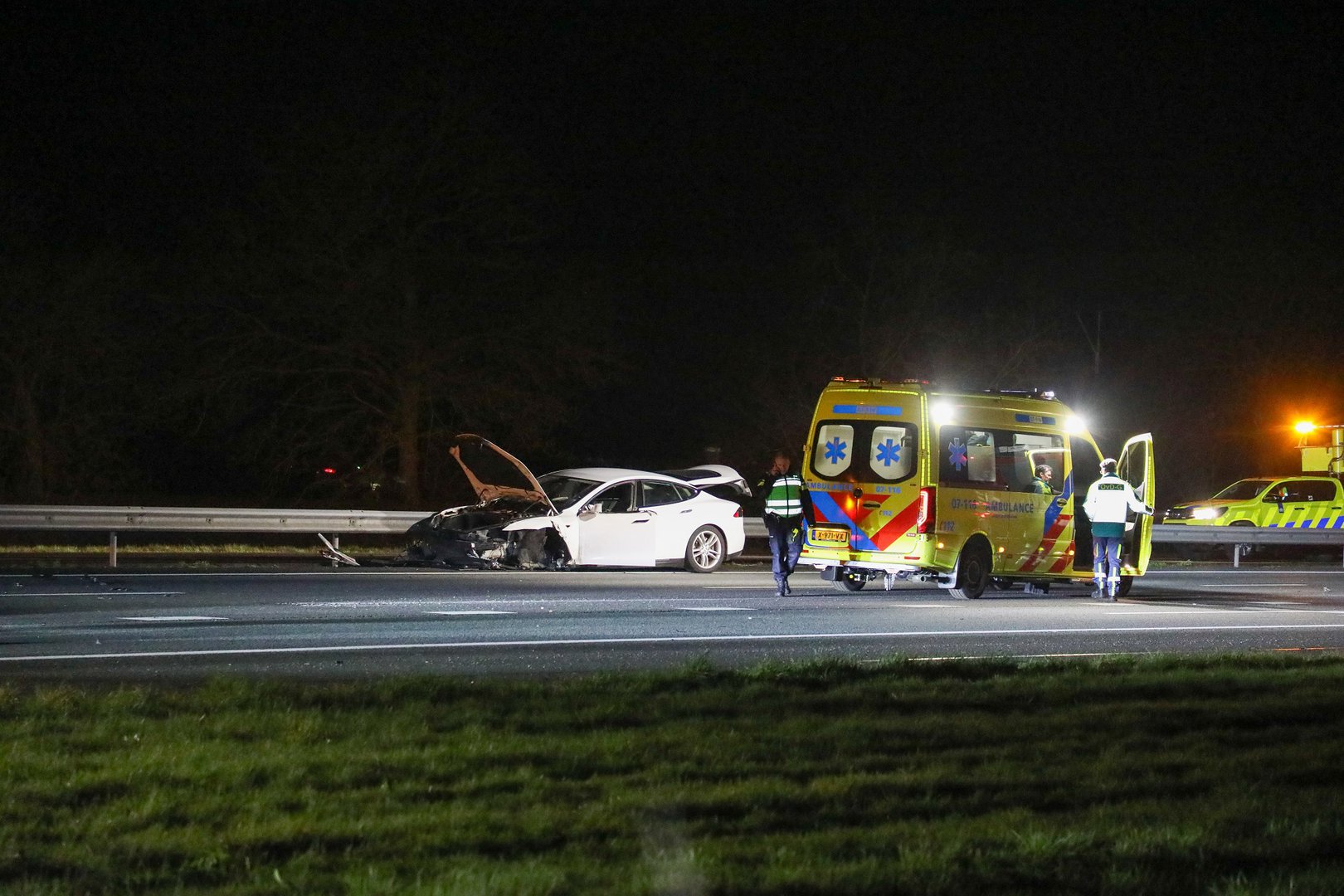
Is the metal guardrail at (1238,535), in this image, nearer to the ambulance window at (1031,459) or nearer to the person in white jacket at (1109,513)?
the person in white jacket at (1109,513)

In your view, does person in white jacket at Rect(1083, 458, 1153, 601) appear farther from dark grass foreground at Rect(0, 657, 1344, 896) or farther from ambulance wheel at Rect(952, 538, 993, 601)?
dark grass foreground at Rect(0, 657, 1344, 896)

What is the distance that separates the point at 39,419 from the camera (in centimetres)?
3869

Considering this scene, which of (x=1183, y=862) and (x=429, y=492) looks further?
(x=429, y=492)

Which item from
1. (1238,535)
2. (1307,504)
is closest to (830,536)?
(1238,535)

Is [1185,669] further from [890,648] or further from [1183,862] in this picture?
[1183,862]

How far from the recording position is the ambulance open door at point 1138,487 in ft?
64.7

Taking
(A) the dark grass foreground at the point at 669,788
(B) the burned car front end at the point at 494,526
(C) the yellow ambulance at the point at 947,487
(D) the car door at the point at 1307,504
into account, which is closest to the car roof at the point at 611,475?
(B) the burned car front end at the point at 494,526

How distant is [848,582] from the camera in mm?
19484

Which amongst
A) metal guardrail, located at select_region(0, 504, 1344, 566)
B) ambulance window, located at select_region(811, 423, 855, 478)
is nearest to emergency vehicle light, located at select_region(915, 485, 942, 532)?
ambulance window, located at select_region(811, 423, 855, 478)

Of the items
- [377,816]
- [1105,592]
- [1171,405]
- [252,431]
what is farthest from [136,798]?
[1171,405]

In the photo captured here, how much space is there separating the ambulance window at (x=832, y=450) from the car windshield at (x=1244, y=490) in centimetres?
2226

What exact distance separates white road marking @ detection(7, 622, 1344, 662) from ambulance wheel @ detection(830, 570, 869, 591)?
397 cm

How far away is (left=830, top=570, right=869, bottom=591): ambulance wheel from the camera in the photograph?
19.2 m

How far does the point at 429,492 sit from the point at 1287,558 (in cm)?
1993
